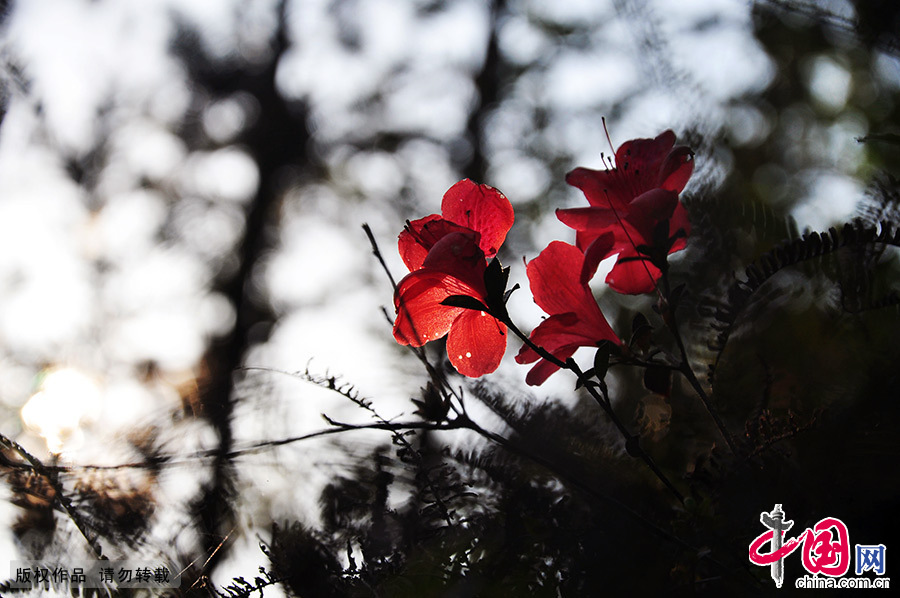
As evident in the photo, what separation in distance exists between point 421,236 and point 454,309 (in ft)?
0.25

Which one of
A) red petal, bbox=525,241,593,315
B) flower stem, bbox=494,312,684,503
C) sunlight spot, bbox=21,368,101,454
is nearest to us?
flower stem, bbox=494,312,684,503

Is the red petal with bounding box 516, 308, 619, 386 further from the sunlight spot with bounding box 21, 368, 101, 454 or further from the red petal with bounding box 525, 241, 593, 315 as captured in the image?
the sunlight spot with bounding box 21, 368, 101, 454

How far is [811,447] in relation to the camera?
378 millimetres

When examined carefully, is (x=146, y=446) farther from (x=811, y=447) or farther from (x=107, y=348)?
(x=107, y=348)

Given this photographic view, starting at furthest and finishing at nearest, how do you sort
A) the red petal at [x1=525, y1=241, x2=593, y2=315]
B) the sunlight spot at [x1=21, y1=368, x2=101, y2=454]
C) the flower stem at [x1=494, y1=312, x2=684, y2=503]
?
the sunlight spot at [x1=21, y1=368, x2=101, y2=454], the red petal at [x1=525, y1=241, x2=593, y2=315], the flower stem at [x1=494, y1=312, x2=684, y2=503]

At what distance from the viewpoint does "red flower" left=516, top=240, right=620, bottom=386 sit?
0.47 m

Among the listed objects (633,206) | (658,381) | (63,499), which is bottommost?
(63,499)

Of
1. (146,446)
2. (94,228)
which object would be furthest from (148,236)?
(146,446)

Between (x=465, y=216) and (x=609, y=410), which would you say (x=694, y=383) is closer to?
(x=609, y=410)

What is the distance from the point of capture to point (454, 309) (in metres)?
0.53

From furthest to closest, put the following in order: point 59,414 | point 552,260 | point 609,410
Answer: point 59,414, point 552,260, point 609,410

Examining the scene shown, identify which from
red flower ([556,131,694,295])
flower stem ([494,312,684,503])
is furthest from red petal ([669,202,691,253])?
flower stem ([494,312,684,503])

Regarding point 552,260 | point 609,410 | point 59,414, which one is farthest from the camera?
point 59,414

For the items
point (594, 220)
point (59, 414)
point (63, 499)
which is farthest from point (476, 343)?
point (59, 414)
